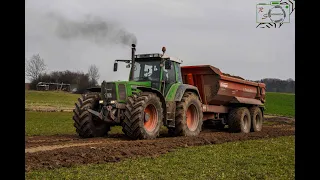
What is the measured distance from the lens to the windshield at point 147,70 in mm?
13688

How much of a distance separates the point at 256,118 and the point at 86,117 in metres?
10.4

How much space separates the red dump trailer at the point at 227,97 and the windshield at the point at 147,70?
280 cm

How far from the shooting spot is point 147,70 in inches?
544

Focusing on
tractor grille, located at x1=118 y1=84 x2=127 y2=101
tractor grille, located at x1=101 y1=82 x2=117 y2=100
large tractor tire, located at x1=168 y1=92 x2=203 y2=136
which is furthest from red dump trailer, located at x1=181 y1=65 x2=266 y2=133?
tractor grille, located at x1=101 y1=82 x2=117 y2=100

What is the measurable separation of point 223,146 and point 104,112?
13.2ft

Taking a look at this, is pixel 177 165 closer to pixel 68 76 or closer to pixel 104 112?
pixel 104 112

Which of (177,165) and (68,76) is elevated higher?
(68,76)

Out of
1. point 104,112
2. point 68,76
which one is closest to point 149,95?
point 104,112

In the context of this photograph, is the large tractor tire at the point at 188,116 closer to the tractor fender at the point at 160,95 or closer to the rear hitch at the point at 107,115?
the tractor fender at the point at 160,95

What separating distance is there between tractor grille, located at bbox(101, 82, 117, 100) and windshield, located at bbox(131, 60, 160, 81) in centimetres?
138

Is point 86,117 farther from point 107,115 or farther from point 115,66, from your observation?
point 115,66

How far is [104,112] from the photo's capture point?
12320mm

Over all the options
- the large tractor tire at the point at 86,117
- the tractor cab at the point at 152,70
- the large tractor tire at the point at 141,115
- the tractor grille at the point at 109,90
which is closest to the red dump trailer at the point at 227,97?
the tractor cab at the point at 152,70

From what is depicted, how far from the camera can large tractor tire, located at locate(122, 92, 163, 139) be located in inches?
461
